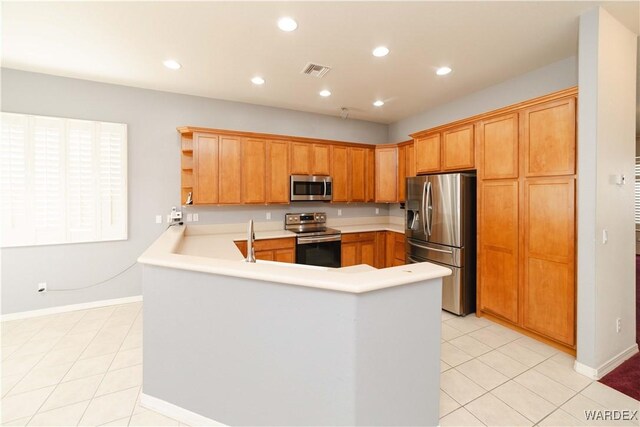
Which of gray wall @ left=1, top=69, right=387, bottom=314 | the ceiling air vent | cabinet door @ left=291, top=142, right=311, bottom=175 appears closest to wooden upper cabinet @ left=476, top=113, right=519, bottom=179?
the ceiling air vent

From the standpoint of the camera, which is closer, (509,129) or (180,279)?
(180,279)

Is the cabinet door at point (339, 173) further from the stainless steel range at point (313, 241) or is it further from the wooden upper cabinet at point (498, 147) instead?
the wooden upper cabinet at point (498, 147)

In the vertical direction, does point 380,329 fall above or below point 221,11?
below

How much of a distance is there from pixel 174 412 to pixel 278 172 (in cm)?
327

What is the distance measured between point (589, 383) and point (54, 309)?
5649 mm

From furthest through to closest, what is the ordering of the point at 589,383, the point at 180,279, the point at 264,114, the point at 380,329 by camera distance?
the point at 264,114 → the point at 589,383 → the point at 180,279 → the point at 380,329

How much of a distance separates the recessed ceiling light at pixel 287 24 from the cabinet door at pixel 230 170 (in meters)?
1.99

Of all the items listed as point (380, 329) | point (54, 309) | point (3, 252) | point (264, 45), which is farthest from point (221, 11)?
point (54, 309)

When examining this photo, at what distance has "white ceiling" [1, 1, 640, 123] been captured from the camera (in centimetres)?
222

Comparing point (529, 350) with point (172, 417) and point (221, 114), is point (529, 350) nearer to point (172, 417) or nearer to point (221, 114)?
point (172, 417)

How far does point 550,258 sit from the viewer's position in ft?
8.80

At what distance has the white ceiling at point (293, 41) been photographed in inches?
87.6

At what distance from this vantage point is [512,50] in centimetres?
284

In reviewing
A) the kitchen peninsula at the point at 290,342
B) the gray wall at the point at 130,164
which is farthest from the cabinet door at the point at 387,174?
the kitchen peninsula at the point at 290,342
